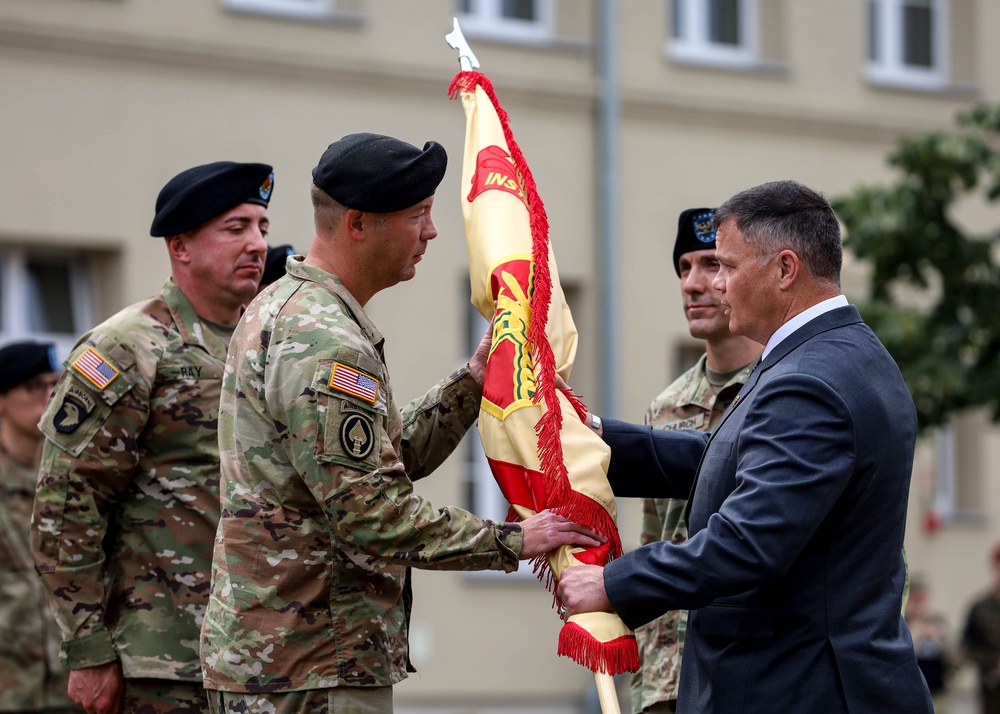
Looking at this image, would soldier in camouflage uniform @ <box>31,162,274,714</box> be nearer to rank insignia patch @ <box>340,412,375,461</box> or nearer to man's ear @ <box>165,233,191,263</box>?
man's ear @ <box>165,233,191,263</box>

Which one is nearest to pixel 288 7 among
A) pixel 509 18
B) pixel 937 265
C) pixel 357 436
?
pixel 509 18

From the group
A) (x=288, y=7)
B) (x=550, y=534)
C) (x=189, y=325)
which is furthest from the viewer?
(x=288, y=7)

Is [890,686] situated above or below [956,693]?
above

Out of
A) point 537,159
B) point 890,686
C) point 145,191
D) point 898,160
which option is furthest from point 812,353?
point 537,159

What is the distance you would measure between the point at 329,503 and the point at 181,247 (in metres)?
1.62

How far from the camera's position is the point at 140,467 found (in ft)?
15.8

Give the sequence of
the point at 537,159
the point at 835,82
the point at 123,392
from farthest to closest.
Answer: the point at 835,82 < the point at 537,159 < the point at 123,392

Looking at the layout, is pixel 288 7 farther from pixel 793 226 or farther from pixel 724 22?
pixel 793 226

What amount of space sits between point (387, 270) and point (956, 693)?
11346 mm

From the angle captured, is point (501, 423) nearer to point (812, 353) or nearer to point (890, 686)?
point (812, 353)

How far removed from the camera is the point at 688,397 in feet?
16.6

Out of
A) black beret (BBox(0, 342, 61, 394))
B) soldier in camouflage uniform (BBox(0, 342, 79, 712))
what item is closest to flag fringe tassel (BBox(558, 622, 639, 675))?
soldier in camouflage uniform (BBox(0, 342, 79, 712))

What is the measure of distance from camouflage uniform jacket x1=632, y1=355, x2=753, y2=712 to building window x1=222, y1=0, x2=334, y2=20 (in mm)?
7226

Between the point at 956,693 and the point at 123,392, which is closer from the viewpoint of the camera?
the point at 123,392
